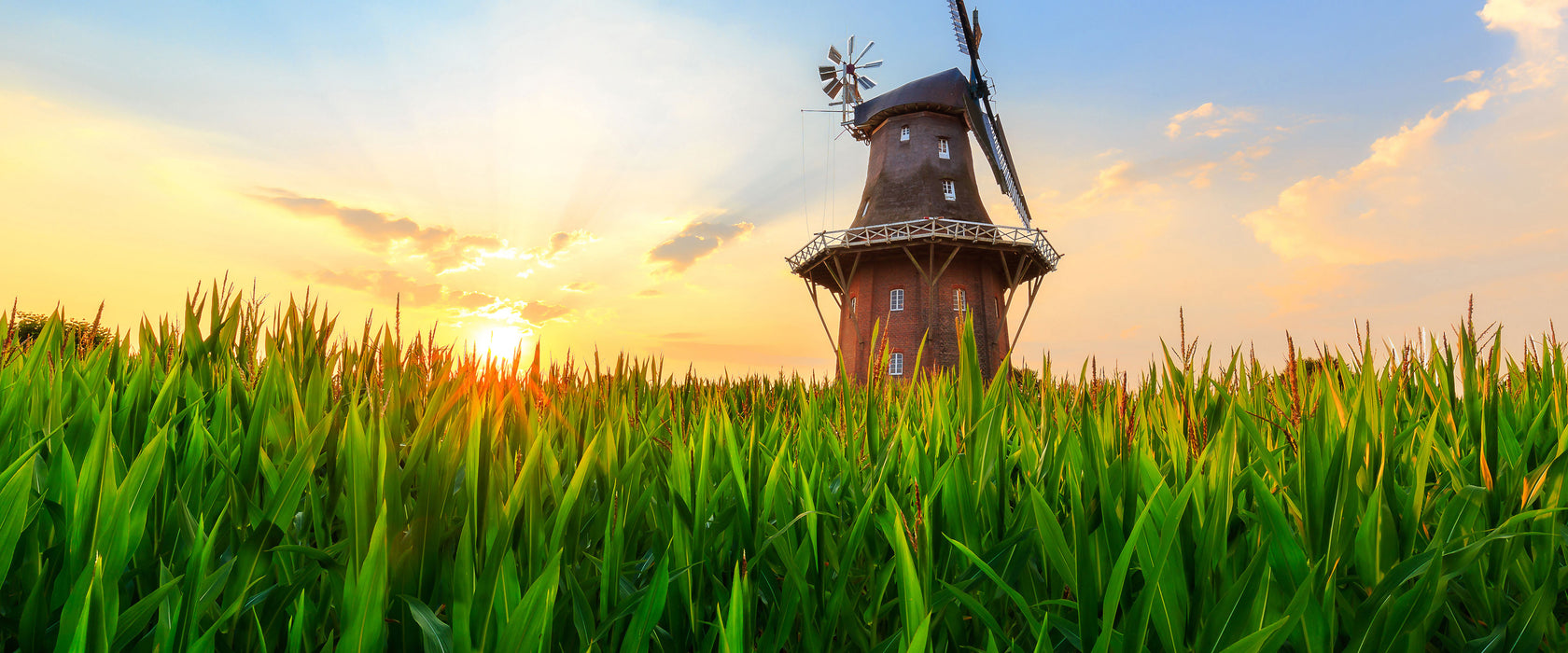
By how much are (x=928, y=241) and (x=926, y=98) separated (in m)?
7.97

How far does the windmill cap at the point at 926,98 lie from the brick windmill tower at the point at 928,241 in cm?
5

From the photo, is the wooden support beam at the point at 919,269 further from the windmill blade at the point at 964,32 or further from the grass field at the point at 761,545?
the grass field at the point at 761,545

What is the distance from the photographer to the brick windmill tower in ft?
76.7

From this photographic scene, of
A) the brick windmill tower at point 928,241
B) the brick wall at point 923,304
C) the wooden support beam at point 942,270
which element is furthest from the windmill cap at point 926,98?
the wooden support beam at point 942,270

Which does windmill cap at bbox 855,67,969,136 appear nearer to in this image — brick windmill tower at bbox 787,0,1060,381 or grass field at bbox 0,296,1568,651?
brick windmill tower at bbox 787,0,1060,381

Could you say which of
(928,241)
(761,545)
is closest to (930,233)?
(928,241)

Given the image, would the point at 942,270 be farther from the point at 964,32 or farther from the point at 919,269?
the point at 964,32

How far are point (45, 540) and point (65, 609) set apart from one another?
0.54m

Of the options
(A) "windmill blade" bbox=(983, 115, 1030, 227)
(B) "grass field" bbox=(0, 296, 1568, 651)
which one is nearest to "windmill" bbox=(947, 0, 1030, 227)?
(A) "windmill blade" bbox=(983, 115, 1030, 227)

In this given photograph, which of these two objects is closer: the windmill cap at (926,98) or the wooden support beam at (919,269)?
the wooden support beam at (919,269)

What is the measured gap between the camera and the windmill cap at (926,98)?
2783 cm

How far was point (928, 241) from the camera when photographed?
75.3ft

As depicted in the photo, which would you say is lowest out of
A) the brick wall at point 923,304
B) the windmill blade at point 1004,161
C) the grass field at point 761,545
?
the grass field at point 761,545

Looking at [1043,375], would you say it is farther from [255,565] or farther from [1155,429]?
[255,565]
